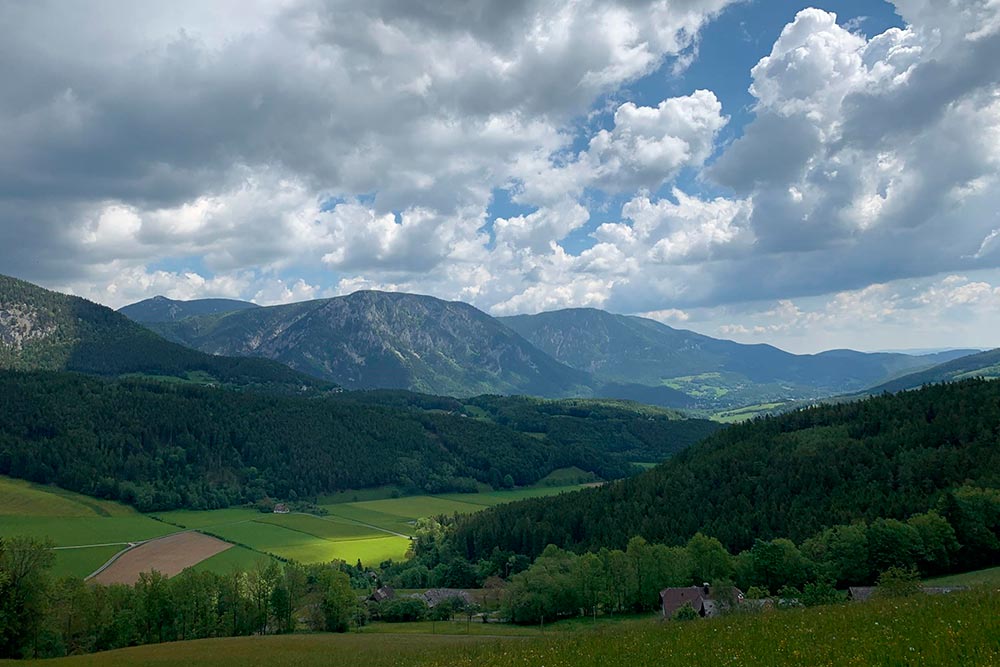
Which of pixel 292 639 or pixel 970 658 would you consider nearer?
pixel 970 658

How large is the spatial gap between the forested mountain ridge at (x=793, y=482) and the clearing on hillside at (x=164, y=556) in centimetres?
5690

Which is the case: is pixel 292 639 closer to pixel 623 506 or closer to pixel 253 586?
pixel 253 586

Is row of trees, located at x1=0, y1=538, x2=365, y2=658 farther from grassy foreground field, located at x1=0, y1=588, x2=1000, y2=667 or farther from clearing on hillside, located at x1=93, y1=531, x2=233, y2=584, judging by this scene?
grassy foreground field, located at x1=0, y1=588, x2=1000, y2=667

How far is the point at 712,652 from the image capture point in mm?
21391

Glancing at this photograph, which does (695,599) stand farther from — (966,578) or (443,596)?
(443,596)

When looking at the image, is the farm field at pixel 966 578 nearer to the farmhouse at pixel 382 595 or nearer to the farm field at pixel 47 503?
the farmhouse at pixel 382 595

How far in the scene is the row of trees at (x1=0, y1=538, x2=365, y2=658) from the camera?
2394 inches

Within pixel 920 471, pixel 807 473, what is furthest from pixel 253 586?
pixel 920 471

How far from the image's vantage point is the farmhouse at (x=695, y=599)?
225 ft

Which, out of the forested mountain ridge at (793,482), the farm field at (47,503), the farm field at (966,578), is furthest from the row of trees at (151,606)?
the farm field at (47,503)

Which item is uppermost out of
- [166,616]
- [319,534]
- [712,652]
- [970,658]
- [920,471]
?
[970,658]

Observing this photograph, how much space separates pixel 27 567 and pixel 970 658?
75.8m

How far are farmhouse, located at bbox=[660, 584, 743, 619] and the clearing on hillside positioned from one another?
91857mm

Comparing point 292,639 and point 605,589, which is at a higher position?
point 292,639
